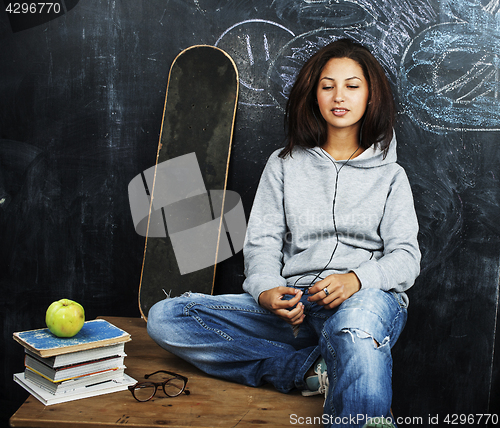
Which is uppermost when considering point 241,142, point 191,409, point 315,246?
point 241,142

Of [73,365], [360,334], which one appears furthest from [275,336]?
[73,365]

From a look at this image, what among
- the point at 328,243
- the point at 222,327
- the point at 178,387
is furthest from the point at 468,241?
the point at 178,387

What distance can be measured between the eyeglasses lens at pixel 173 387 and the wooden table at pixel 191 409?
0.02 metres

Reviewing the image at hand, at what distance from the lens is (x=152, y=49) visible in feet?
6.17

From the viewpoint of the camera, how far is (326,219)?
4.91 feet

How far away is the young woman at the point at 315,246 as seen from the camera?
4.28 ft

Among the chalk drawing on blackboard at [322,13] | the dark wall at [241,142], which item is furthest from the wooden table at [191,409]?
the chalk drawing on blackboard at [322,13]

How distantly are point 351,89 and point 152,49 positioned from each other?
878 mm

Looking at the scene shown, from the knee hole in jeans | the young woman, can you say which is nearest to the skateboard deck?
the young woman

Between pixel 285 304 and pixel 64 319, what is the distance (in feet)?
2.01

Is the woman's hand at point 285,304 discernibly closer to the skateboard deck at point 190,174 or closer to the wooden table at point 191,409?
the wooden table at point 191,409

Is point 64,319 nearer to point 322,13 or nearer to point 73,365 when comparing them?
point 73,365

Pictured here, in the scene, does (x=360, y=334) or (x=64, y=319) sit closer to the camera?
(x=360, y=334)

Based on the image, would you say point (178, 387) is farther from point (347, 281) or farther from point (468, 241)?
point (468, 241)
